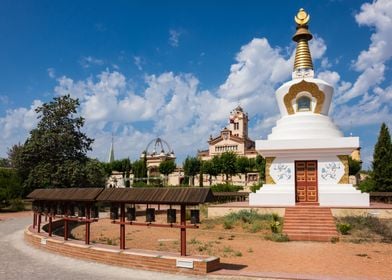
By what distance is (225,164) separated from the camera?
66062 mm

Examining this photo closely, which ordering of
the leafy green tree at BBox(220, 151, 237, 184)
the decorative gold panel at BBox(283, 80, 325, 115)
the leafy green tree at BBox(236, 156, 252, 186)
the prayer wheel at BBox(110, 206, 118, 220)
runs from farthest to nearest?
the leafy green tree at BBox(236, 156, 252, 186)
the leafy green tree at BBox(220, 151, 237, 184)
the decorative gold panel at BBox(283, 80, 325, 115)
the prayer wheel at BBox(110, 206, 118, 220)

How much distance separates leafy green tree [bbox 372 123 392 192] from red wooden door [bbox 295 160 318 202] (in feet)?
55.0

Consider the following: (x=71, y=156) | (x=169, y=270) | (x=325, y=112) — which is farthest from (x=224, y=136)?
(x=169, y=270)

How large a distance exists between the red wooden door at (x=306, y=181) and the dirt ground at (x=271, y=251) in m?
5.71

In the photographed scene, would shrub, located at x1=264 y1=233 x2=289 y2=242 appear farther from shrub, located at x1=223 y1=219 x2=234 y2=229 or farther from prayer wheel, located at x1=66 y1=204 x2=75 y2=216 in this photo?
prayer wheel, located at x1=66 y1=204 x2=75 y2=216

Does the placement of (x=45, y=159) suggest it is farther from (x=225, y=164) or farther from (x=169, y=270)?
(x=225, y=164)

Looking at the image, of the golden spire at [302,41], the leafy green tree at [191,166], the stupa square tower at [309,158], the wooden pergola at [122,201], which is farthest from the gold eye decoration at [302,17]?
the leafy green tree at [191,166]

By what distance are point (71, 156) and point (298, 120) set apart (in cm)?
2145

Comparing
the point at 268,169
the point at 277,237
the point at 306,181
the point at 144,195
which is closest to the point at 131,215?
the point at 144,195

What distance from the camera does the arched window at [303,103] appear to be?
80.5 ft

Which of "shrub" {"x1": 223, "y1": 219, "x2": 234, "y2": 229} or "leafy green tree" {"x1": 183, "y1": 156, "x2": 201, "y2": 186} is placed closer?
"shrub" {"x1": 223, "y1": 219, "x2": 234, "y2": 229}

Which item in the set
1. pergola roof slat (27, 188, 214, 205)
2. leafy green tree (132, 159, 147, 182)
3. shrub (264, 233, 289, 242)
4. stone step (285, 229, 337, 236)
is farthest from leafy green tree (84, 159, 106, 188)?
leafy green tree (132, 159, 147, 182)

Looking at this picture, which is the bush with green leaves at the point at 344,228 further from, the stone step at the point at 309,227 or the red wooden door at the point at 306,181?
the red wooden door at the point at 306,181

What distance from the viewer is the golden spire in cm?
2591
